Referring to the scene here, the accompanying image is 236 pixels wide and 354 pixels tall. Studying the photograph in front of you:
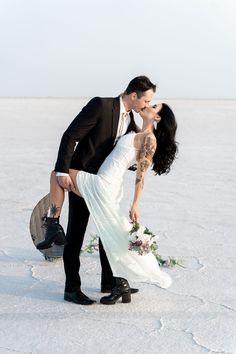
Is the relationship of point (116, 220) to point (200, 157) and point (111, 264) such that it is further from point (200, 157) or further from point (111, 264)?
point (200, 157)

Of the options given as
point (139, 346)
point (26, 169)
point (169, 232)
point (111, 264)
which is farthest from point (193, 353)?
point (26, 169)

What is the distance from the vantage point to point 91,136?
4.81m

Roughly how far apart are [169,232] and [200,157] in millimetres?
7611

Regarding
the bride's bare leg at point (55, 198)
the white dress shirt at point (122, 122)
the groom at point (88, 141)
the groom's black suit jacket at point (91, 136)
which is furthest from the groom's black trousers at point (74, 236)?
the white dress shirt at point (122, 122)

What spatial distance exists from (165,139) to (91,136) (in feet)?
1.47

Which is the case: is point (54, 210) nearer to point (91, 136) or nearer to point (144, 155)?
point (91, 136)

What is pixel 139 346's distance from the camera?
4168mm

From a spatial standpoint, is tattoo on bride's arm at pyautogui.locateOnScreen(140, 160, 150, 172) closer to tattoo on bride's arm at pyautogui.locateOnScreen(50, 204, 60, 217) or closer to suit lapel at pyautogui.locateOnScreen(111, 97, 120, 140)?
suit lapel at pyautogui.locateOnScreen(111, 97, 120, 140)

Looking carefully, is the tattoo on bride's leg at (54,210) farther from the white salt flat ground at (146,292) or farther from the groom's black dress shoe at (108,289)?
the groom's black dress shoe at (108,289)

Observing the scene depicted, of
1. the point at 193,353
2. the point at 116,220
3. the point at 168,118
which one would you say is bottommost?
the point at 193,353

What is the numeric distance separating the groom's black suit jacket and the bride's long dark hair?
22 centimetres

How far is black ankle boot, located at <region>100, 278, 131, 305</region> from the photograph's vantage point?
4.93 m

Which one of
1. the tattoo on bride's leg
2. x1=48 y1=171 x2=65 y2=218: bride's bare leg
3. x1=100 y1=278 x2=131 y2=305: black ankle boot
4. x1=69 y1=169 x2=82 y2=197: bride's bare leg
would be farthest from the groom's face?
x1=100 y1=278 x2=131 y2=305: black ankle boot

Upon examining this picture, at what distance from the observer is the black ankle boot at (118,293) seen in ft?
16.2
